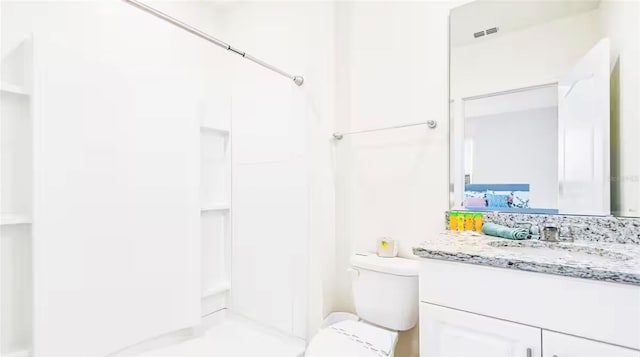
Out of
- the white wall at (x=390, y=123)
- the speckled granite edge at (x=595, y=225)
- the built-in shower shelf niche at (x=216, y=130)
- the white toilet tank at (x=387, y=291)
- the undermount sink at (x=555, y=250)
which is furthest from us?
the built-in shower shelf niche at (x=216, y=130)

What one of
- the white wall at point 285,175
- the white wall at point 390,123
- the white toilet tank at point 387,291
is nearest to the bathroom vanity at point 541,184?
the white wall at point 390,123

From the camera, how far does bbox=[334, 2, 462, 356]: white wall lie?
5.47 feet

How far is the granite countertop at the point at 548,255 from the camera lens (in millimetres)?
851

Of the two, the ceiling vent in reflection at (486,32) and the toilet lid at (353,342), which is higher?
the ceiling vent in reflection at (486,32)

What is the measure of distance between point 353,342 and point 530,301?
77cm

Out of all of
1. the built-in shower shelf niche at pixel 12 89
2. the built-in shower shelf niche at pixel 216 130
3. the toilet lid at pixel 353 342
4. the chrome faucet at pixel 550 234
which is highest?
the built-in shower shelf niche at pixel 12 89

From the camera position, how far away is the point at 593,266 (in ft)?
2.85

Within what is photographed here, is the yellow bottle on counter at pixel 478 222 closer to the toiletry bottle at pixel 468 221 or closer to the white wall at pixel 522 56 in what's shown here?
the toiletry bottle at pixel 468 221

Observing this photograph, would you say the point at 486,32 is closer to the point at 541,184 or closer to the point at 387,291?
the point at 541,184

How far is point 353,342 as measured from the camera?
1401 mm

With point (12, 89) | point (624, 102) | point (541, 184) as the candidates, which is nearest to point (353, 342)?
point (541, 184)

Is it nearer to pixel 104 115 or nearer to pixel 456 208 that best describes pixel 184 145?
pixel 104 115

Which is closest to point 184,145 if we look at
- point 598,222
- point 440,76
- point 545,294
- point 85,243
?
point 85,243

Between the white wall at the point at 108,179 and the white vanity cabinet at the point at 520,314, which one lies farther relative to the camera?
the white wall at the point at 108,179
